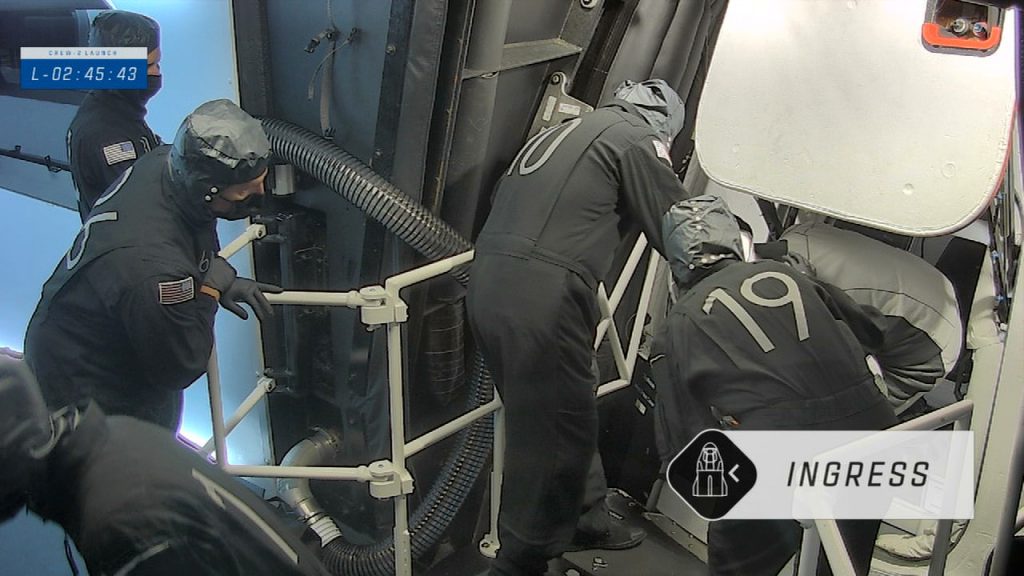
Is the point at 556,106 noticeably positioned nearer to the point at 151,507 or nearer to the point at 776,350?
the point at 776,350

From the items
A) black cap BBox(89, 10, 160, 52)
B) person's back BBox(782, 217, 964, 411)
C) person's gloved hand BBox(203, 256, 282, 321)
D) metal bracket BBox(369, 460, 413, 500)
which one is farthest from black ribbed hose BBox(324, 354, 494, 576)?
black cap BBox(89, 10, 160, 52)

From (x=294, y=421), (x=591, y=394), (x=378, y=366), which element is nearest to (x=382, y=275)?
(x=378, y=366)

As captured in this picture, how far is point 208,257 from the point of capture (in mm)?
981

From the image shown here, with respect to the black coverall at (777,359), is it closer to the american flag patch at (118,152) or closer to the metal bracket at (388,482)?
the metal bracket at (388,482)

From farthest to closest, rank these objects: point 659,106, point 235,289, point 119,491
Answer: point 659,106
point 235,289
point 119,491

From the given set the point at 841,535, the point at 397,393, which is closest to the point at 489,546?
the point at 397,393

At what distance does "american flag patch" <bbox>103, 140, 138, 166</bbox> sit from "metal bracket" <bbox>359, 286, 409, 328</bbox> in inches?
16.4

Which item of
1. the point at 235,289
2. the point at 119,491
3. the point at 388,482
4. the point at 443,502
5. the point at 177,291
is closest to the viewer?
the point at 119,491

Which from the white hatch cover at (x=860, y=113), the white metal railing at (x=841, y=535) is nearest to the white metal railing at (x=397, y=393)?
the white hatch cover at (x=860, y=113)

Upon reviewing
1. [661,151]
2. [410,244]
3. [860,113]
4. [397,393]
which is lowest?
[397,393]

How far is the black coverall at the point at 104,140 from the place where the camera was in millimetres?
893

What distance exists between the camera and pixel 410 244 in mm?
1313

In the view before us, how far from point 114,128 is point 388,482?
706 mm

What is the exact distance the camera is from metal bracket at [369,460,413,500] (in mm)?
1322
